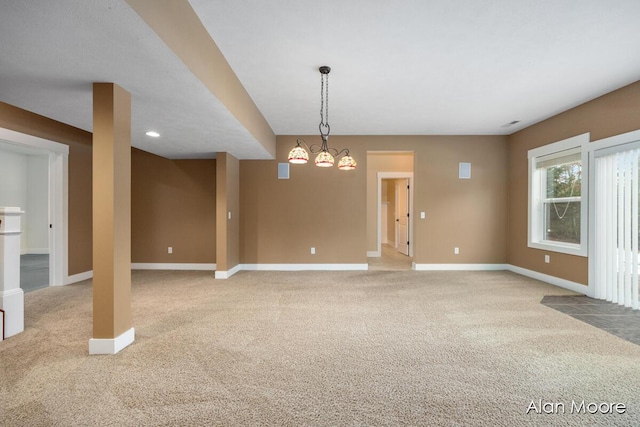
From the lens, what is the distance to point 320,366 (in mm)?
2365

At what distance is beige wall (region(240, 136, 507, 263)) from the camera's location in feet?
20.9

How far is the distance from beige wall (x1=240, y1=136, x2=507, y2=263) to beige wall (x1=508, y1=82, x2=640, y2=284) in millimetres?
268

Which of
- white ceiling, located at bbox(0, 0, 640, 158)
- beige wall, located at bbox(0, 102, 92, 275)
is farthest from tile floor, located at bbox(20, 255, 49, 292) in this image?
white ceiling, located at bbox(0, 0, 640, 158)

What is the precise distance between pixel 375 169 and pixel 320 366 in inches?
255

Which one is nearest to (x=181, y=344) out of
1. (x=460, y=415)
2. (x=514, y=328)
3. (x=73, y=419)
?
(x=73, y=419)

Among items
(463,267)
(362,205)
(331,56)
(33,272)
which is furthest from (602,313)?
(33,272)

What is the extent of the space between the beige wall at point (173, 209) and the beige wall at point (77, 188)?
947 mm

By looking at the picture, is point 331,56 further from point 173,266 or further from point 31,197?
point 31,197

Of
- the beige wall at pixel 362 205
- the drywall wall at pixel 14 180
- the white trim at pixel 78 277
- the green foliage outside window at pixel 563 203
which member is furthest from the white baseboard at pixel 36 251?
the green foliage outside window at pixel 563 203

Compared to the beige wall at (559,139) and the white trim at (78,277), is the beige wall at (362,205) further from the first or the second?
the white trim at (78,277)

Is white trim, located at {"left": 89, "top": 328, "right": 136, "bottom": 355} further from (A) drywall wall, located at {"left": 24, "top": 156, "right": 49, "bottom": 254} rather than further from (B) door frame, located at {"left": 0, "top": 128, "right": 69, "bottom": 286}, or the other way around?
(A) drywall wall, located at {"left": 24, "top": 156, "right": 49, "bottom": 254}

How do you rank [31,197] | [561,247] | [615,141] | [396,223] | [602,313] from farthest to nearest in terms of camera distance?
[396,223] < [31,197] < [561,247] < [615,141] < [602,313]

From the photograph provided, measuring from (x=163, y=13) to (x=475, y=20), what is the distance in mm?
2408

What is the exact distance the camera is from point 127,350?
8.69ft
